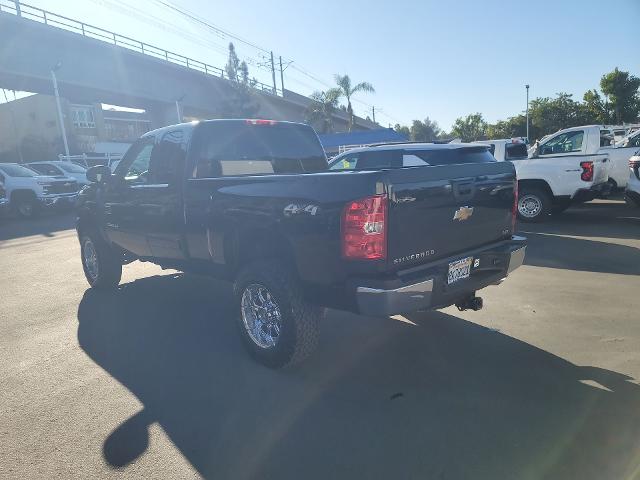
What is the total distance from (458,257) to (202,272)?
8.48 ft

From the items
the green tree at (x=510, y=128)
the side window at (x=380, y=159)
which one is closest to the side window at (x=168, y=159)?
the side window at (x=380, y=159)

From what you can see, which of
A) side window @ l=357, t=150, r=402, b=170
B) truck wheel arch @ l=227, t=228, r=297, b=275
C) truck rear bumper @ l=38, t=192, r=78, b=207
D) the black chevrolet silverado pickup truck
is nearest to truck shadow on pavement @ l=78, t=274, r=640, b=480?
the black chevrolet silverado pickup truck

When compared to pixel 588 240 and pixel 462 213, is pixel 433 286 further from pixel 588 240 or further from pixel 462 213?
pixel 588 240

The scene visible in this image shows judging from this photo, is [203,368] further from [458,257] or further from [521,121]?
[521,121]

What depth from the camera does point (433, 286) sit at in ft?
10.1

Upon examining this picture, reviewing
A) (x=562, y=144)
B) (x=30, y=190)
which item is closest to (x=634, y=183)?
(x=562, y=144)

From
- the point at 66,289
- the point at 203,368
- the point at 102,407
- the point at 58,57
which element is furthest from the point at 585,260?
the point at 58,57

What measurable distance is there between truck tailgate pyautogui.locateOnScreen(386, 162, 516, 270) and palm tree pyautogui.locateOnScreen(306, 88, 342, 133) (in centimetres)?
4711

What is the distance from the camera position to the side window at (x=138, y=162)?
514cm

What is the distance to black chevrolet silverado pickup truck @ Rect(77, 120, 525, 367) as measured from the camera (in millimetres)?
2932

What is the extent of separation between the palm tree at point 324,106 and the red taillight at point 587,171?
41.8 metres

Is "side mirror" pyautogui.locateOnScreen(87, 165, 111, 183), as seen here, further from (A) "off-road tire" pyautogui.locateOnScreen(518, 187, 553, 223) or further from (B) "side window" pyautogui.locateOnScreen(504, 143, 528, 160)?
(B) "side window" pyautogui.locateOnScreen(504, 143, 528, 160)

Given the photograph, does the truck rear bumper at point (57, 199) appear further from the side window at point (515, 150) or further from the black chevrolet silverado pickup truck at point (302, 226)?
the side window at point (515, 150)

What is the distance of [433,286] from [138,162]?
4.01 m
